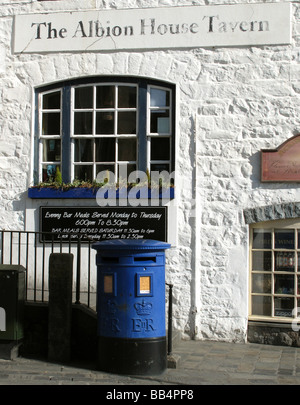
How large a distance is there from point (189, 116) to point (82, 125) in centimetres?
178

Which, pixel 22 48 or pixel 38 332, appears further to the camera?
pixel 22 48

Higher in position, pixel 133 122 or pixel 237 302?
pixel 133 122

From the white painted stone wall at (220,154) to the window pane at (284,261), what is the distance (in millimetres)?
479

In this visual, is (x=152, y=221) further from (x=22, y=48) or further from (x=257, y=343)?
(x=22, y=48)

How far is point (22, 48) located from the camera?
9727 millimetres

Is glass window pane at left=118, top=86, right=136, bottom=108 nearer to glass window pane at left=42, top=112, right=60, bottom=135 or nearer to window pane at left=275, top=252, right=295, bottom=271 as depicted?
glass window pane at left=42, top=112, right=60, bottom=135

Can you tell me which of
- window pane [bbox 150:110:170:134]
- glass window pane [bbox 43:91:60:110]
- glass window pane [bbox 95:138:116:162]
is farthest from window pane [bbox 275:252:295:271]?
Result: glass window pane [bbox 43:91:60:110]

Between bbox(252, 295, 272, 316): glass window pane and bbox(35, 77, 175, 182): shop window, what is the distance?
7.81 ft

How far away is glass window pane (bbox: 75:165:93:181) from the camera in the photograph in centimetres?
970

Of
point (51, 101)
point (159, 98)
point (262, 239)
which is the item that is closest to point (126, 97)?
point (159, 98)

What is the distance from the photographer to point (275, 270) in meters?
9.03
